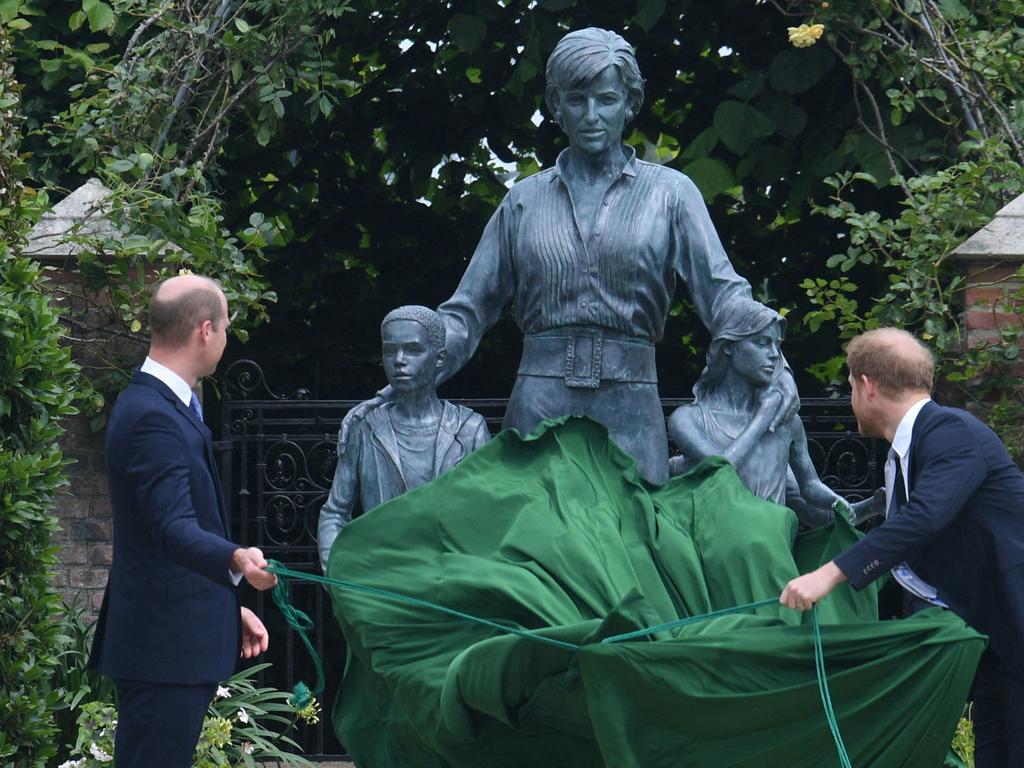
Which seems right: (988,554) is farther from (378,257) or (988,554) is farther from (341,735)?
(378,257)

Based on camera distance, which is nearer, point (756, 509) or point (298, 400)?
point (756, 509)

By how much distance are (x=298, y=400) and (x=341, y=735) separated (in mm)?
2861

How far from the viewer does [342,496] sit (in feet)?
16.5

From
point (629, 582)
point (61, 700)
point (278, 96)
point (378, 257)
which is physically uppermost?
point (278, 96)

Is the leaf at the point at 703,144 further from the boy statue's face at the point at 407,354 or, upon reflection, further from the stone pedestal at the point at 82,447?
the boy statue's face at the point at 407,354

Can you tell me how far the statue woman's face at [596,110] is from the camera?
Result: 481cm

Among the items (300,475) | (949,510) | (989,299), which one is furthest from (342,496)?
(989,299)

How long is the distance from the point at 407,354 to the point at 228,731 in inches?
73.3

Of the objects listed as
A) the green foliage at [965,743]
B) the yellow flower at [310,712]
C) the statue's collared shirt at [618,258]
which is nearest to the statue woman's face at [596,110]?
the statue's collared shirt at [618,258]

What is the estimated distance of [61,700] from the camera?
6336 millimetres

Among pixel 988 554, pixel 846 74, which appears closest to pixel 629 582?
pixel 988 554

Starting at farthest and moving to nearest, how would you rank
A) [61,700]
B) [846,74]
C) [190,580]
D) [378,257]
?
[378,257]
[846,74]
[61,700]
[190,580]

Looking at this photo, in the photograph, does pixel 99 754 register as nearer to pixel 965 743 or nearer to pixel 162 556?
pixel 162 556

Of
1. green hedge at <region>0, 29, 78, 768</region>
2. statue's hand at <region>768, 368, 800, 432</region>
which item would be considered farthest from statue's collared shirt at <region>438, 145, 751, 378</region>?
green hedge at <region>0, 29, 78, 768</region>
